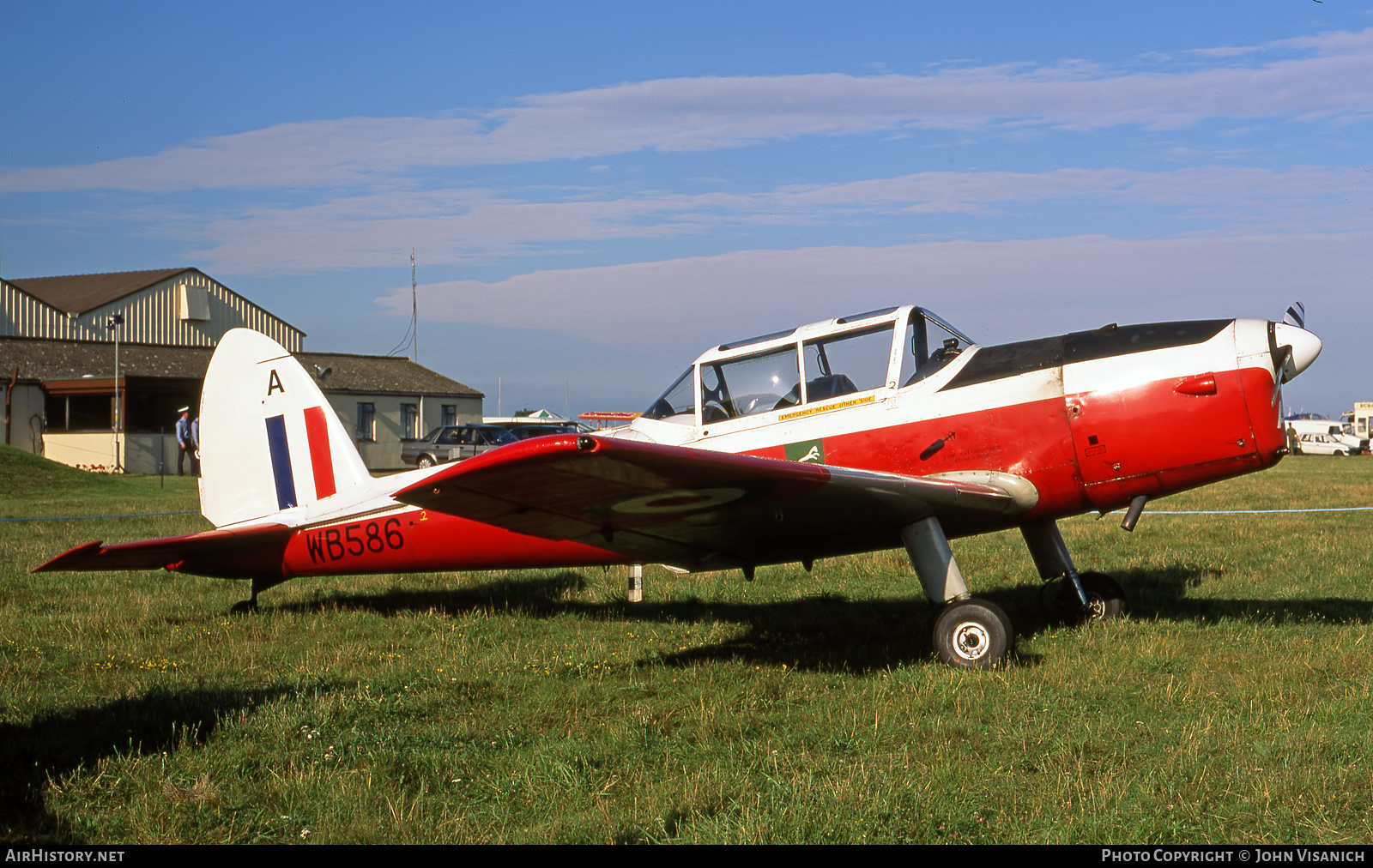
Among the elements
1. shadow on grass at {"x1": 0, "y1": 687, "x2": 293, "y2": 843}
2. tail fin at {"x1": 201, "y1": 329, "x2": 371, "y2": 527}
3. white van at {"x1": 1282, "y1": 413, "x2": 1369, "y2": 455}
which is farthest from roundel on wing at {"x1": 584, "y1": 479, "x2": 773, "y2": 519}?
white van at {"x1": 1282, "y1": 413, "x2": 1369, "y2": 455}

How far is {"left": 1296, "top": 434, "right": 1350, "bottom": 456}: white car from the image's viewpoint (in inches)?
2007

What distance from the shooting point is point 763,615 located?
847 centimetres

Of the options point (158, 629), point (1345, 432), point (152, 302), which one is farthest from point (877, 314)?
point (1345, 432)

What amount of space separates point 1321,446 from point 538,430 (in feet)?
129

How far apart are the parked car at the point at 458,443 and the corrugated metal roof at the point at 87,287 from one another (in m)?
18.7

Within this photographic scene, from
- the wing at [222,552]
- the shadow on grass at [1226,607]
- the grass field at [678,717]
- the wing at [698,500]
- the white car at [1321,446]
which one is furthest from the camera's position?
the white car at [1321,446]

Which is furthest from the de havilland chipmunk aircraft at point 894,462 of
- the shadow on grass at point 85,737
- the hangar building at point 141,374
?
the hangar building at point 141,374

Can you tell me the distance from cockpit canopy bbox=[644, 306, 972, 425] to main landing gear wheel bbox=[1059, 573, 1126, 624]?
2189mm

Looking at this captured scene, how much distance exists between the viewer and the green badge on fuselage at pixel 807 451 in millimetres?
7191

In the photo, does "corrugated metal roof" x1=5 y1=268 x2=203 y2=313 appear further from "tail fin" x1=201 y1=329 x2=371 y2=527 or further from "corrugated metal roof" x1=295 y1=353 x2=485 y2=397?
"tail fin" x1=201 y1=329 x2=371 y2=527

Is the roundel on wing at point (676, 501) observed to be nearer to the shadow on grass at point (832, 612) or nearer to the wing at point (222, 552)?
the shadow on grass at point (832, 612)

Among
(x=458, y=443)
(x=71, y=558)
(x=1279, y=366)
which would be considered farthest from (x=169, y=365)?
(x=1279, y=366)

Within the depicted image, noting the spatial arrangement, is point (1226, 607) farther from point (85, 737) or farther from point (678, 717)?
point (85, 737)

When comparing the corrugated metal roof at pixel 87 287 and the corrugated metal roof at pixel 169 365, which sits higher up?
the corrugated metal roof at pixel 87 287
